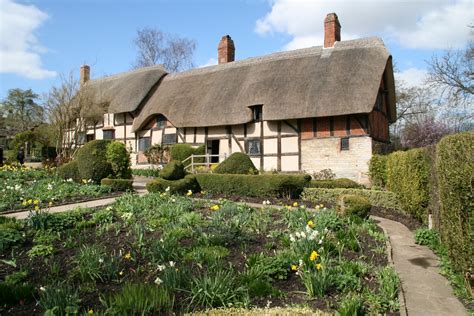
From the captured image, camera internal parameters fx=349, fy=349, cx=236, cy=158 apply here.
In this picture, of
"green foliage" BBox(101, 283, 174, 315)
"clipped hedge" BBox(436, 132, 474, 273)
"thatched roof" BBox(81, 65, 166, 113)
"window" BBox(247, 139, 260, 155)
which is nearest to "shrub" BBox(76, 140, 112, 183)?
"window" BBox(247, 139, 260, 155)

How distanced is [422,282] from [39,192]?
33.3 ft

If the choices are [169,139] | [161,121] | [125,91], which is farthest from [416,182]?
[125,91]

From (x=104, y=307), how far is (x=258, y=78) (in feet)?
61.7

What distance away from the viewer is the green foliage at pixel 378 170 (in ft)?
49.8

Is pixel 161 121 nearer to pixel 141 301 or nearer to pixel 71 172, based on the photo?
pixel 71 172

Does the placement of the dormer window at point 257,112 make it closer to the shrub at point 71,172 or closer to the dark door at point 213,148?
the dark door at point 213,148

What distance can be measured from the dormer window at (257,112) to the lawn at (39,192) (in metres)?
10.1

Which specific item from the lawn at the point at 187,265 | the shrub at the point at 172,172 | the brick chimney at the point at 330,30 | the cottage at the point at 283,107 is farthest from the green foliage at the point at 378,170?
the lawn at the point at 187,265

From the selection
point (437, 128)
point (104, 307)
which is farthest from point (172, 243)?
point (437, 128)

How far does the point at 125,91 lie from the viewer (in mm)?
26531

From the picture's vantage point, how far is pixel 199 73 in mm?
24969

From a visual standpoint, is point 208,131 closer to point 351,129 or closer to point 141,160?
point 141,160

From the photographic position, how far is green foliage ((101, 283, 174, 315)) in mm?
3172

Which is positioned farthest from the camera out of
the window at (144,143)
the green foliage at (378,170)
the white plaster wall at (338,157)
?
the window at (144,143)
